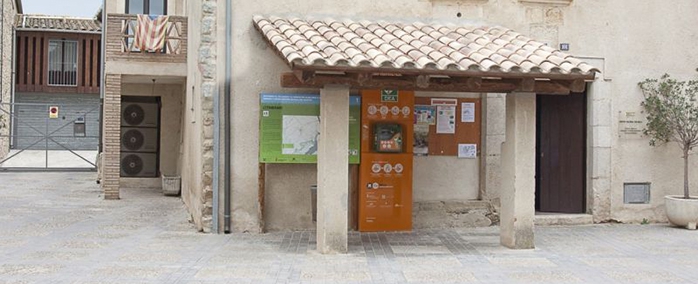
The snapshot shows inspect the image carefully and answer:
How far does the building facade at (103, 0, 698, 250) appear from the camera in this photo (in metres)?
9.83

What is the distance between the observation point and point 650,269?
755 cm

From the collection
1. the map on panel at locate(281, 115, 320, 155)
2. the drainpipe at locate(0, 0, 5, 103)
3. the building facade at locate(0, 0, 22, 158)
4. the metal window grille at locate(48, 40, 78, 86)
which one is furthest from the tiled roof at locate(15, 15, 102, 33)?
the map on panel at locate(281, 115, 320, 155)

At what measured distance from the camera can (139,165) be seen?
1966cm

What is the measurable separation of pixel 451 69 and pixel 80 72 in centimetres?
2702

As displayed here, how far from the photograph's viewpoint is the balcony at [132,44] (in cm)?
1515

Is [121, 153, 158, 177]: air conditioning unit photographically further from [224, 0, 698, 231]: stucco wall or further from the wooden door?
the wooden door

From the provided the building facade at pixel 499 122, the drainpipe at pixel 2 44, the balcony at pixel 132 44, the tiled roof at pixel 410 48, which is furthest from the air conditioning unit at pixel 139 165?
the tiled roof at pixel 410 48

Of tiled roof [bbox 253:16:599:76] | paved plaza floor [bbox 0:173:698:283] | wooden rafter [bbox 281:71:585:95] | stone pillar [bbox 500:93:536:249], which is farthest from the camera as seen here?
stone pillar [bbox 500:93:536:249]

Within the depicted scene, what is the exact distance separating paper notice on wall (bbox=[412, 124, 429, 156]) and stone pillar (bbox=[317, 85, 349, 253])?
2.31 metres

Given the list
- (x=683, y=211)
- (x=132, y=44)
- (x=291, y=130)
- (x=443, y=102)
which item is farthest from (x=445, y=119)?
(x=132, y=44)

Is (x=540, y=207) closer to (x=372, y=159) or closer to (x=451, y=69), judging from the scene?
(x=372, y=159)

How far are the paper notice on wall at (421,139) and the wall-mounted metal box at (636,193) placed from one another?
3.43 metres

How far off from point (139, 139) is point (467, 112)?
12059 mm

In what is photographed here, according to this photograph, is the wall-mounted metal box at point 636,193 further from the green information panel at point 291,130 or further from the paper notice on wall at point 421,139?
the green information panel at point 291,130
